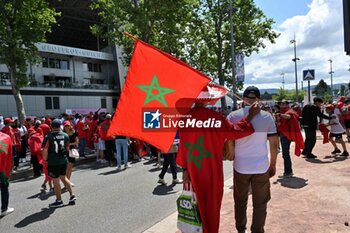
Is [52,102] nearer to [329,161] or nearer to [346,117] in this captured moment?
[346,117]

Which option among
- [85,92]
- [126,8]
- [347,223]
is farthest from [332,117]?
[85,92]

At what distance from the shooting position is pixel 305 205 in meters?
5.68

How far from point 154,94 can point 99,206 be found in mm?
3555

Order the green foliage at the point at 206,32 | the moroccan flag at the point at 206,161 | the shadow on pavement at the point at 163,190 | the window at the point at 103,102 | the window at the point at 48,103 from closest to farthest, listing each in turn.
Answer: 1. the moroccan flag at the point at 206,161
2. the shadow on pavement at the point at 163,190
3. the green foliage at the point at 206,32
4. the window at the point at 48,103
5. the window at the point at 103,102

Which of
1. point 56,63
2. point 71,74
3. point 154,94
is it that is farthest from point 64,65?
point 154,94

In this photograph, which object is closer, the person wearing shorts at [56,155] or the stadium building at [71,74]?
the person wearing shorts at [56,155]

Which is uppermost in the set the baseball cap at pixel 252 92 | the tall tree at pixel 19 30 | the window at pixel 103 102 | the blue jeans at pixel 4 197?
the tall tree at pixel 19 30

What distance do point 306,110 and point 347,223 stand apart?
639 cm

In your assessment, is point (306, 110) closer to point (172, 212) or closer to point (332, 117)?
point (332, 117)

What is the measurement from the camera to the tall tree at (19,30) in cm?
1686

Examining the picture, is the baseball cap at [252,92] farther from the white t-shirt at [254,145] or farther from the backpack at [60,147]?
the backpack at [60,147]

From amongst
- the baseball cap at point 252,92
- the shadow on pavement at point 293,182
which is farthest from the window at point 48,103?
the baseball cap at point 252,92

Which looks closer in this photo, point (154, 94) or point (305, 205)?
point (154, 94)

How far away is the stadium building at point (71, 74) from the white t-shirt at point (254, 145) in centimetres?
3742
